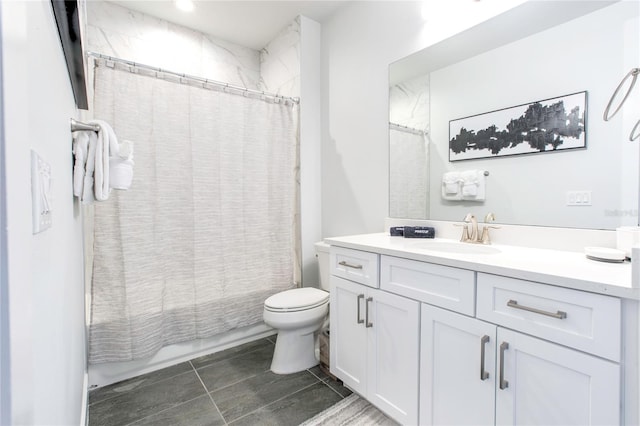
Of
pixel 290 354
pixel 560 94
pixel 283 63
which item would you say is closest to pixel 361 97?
pixel 283 63

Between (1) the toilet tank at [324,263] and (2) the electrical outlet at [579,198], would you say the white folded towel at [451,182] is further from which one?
(1) the toilet tank at [324,263]

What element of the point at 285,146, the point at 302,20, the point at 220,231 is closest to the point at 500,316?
the point at 220,231

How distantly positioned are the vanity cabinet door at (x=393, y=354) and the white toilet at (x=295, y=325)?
1.64ft

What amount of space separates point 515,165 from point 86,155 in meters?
1.89

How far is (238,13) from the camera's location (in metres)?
2.42

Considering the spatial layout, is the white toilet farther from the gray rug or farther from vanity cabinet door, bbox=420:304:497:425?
vanity cabinet door, bbox=420:304:497:425

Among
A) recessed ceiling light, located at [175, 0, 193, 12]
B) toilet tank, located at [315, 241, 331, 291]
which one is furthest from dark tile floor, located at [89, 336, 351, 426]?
recessed ceiling light, located at [175, 0, 193, 12]

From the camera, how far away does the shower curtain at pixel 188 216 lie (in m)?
1.76

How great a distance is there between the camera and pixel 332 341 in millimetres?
1736

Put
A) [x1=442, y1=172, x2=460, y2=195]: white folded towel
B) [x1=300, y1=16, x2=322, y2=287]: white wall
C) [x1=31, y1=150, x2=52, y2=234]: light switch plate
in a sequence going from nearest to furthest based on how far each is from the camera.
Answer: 1. [x1=31, y1=150, x2=52, y2=234]: light switch plate
2. [x1=442, y1=172, x2=460, y2=195]: white folded towel
3. [x1=300, y1=16, x2=322, y2=287]: white wall

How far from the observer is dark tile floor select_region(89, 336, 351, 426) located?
5.00 feet

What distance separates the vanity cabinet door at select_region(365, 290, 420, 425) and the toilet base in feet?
1.85

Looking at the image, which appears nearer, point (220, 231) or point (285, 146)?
point (220, 231)

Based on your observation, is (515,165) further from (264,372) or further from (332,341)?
(264,372)
